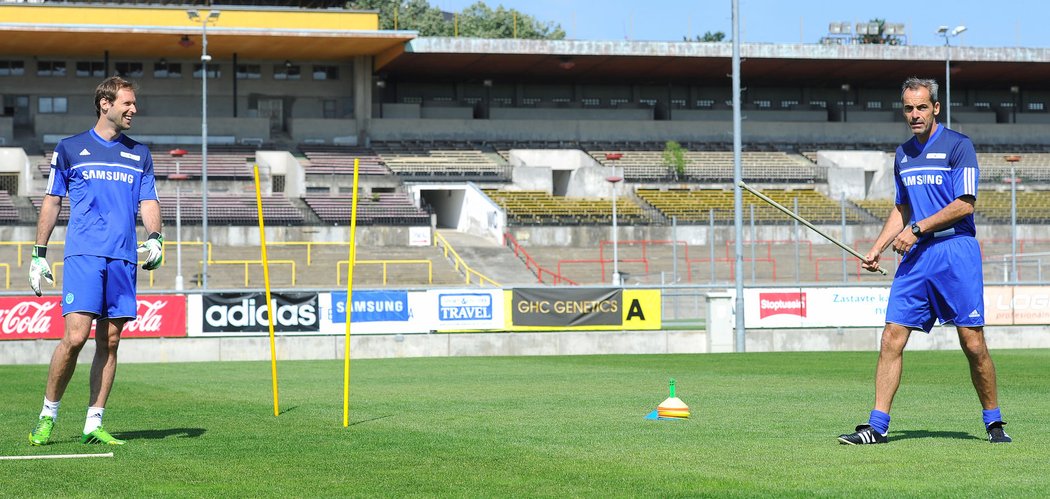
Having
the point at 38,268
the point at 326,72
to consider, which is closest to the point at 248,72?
the point at 326,72

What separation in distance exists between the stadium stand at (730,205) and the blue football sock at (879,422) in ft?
151

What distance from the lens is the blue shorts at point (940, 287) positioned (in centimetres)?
865

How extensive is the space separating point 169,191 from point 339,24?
13.0 meters

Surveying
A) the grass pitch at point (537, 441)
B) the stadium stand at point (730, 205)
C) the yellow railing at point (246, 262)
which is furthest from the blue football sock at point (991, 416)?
the stadium stand at point (730, 205)

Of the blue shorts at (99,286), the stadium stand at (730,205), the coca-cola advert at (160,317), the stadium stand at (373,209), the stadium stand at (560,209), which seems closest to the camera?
the blue shorts at (99,286)

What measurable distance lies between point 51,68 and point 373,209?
851 inches

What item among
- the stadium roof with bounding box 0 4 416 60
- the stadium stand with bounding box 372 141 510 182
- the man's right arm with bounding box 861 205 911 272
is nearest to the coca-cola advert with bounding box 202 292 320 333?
the man's right arm with bounding box 861 205 911 272

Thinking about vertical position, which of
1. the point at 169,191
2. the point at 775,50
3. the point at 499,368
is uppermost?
the point at 775,50

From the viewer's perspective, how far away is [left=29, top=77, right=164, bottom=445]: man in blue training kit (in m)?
8.80

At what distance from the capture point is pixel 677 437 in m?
9.11

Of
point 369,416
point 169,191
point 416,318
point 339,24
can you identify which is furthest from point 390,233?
point 369,416

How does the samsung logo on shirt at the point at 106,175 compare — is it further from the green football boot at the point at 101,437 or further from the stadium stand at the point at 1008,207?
the stadium stand at the point at 1008,207

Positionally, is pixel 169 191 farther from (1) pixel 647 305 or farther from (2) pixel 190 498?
(2) pixel 190 498

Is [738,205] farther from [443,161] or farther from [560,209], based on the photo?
[443,161]
